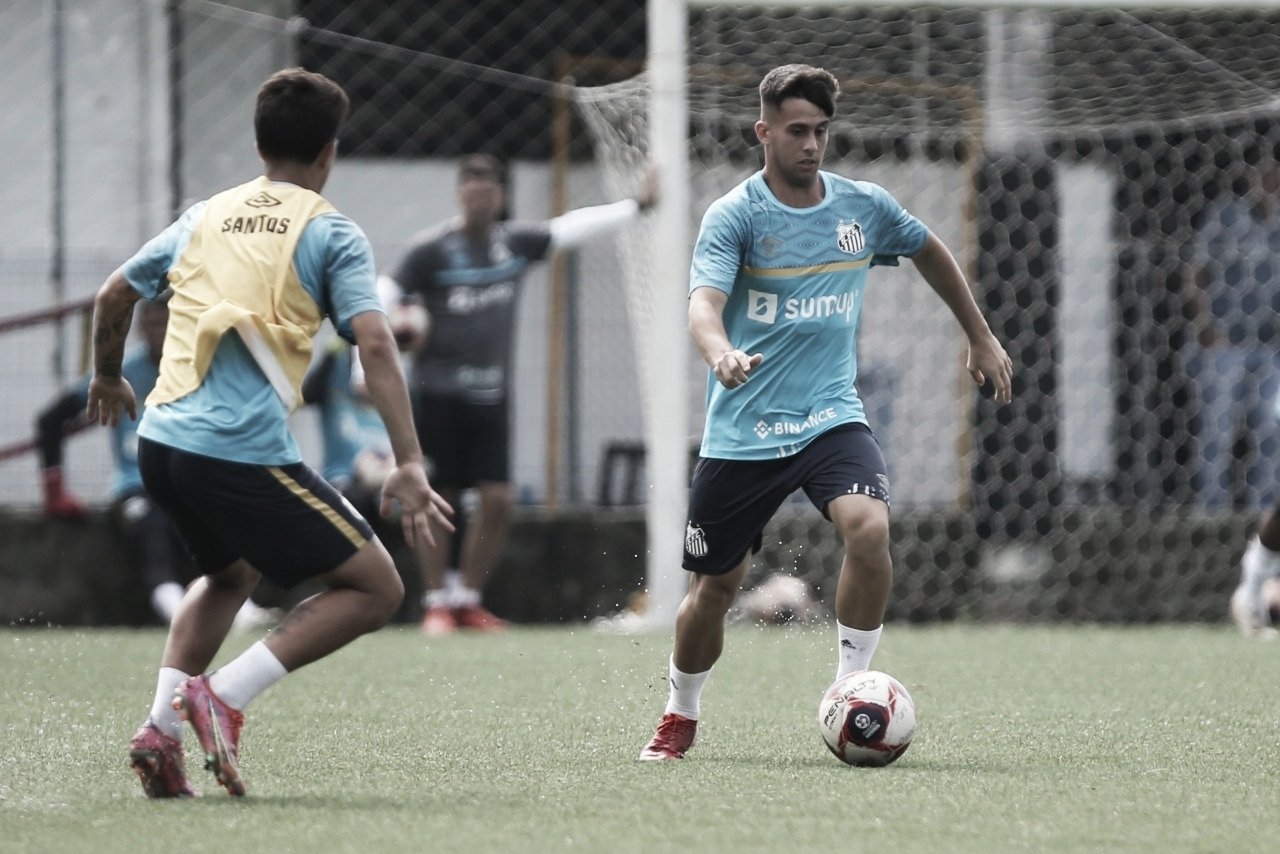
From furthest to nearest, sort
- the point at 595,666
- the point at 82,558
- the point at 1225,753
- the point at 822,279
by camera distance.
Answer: the point at 82,558 → the point at 595,666 → the point at 822,279 → the point at 1225,753

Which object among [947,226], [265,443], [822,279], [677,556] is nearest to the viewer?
[265,443]

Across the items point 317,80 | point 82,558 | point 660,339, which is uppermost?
point 317,80

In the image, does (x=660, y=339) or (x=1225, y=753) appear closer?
(x=1225, y=753)

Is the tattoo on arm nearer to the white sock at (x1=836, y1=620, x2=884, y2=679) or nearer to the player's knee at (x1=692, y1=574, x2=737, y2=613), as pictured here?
the player's knee at (x1=692, y1=574, x2=737, y2=613)

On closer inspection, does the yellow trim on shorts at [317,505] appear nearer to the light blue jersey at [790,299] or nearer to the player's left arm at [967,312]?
the light blue jersey at [790,299]

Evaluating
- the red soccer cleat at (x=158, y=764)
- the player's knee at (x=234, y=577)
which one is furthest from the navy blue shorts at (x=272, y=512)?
the red soccer cleat at (x=158, y=764)

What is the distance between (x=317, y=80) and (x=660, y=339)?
505cm

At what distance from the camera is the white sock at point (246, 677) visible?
4117 mm

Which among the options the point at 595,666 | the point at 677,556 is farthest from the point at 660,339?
the point at 595,666

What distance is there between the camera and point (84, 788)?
14.4ft

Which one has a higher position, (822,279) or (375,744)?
(822,279)

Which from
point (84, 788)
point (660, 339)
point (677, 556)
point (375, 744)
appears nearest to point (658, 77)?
point (660, 339)

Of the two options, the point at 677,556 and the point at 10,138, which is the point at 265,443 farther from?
the point at 10,138

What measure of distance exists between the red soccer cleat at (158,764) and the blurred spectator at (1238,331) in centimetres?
770
